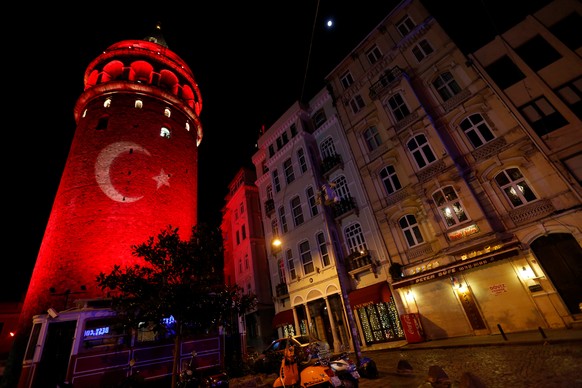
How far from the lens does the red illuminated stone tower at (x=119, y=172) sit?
61.6 ft

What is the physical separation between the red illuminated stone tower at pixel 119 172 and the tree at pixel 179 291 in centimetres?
603

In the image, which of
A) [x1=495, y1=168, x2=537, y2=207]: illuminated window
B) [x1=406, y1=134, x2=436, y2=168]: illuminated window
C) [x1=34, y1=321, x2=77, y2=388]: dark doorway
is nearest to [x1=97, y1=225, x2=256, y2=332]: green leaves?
[x1=34, y1=321, x2=77, y2=388]: dark doorway

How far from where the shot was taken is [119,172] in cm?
2206

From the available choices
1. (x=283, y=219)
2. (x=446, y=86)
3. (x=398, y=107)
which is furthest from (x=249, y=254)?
(x=446, y=86)

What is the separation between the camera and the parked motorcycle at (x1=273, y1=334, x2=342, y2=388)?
7.51m

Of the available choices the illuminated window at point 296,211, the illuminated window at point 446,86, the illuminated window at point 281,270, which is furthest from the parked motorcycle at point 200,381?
the illuminated window at point 446,86

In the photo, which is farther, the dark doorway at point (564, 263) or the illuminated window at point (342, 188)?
the illuminated window at point (342, 188)

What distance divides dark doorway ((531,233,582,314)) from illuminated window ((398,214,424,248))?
551 cm

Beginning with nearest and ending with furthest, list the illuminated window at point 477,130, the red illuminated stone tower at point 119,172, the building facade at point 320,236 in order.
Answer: the illuminated window at point 477,130
the building facade at point 320,236
the red illuminated stone tower at point 119,172

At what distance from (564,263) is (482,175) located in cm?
538

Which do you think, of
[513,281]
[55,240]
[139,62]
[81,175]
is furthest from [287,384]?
[139,62]

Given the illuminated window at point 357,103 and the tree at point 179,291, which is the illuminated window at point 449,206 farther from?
the tree at point 179,291

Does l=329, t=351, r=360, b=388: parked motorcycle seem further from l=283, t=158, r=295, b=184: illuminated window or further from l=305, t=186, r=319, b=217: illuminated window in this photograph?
l=283, t=158, r=295, b=184: illuminated window

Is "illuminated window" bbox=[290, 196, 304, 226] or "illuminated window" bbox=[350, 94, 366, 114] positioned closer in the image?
"illuminated window" bbox=[350, 94, 366, 114]
